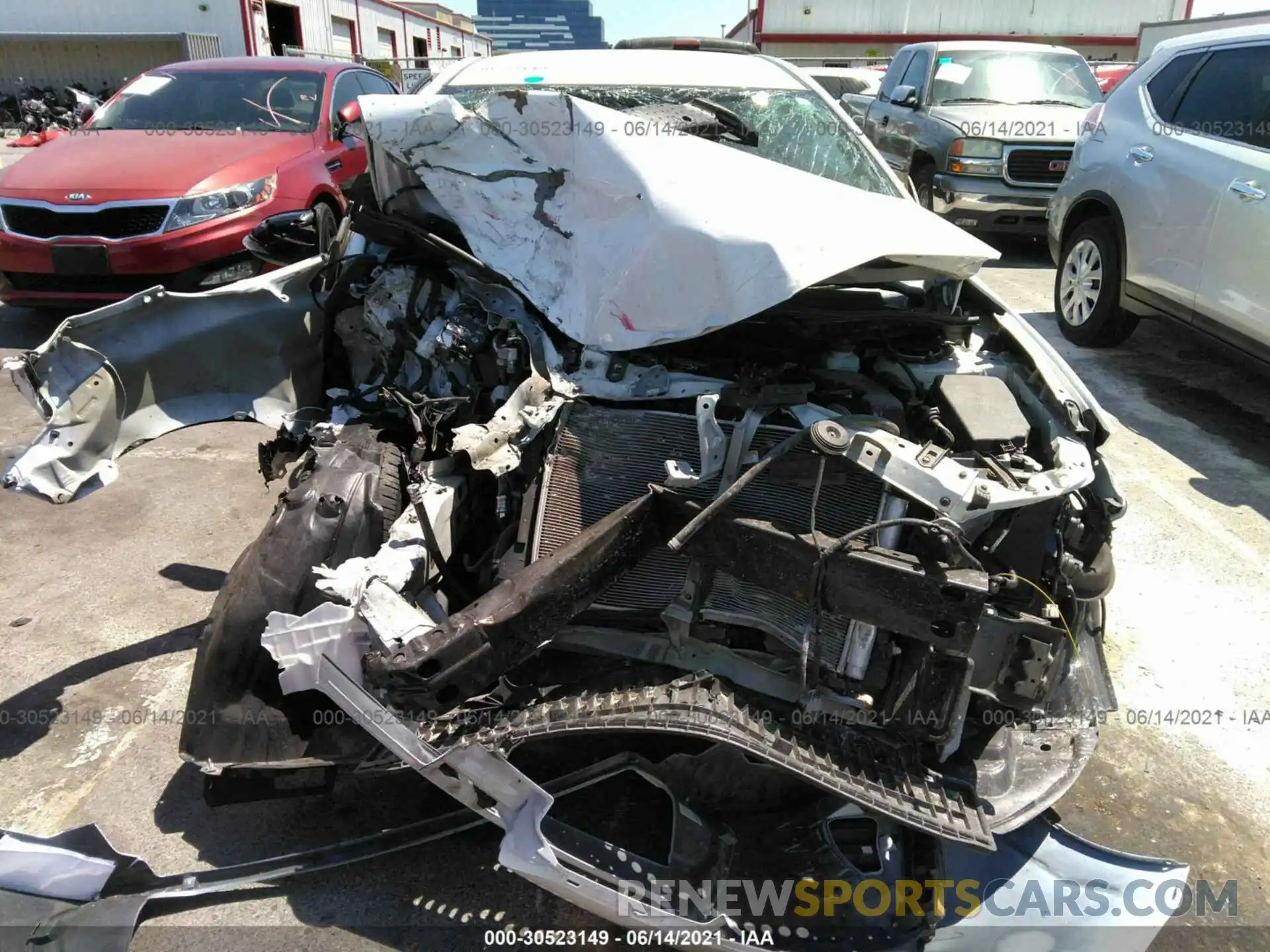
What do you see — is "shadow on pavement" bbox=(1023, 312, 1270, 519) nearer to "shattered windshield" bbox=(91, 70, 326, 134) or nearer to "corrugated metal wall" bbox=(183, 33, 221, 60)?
"shattered windshield" bbox=(91, 70, 326, 134)

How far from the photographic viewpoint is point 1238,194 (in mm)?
4605

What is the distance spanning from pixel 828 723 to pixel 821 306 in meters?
1.23

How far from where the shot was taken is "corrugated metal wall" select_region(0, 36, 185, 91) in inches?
928

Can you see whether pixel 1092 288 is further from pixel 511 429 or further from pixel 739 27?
pixel 739 27

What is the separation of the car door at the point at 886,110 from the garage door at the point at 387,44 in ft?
76.1

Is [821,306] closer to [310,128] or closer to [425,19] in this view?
[310,128]

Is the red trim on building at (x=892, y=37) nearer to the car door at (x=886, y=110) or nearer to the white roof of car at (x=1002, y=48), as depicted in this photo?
the car door at (x=886, y=110)

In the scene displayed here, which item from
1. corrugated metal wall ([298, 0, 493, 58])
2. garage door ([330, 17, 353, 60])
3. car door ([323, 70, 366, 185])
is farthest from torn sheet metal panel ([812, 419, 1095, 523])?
garage door ([330, 17, 353, 60])

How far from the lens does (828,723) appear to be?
1.98 meters

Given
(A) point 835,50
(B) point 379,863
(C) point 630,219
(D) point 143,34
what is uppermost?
(A) point 835,50

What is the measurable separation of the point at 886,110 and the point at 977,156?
2141 millimetres

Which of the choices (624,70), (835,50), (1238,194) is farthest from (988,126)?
(835,50)

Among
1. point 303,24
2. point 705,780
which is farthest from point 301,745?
point 303,24

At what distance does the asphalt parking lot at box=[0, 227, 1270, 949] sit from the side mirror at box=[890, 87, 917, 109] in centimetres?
525
